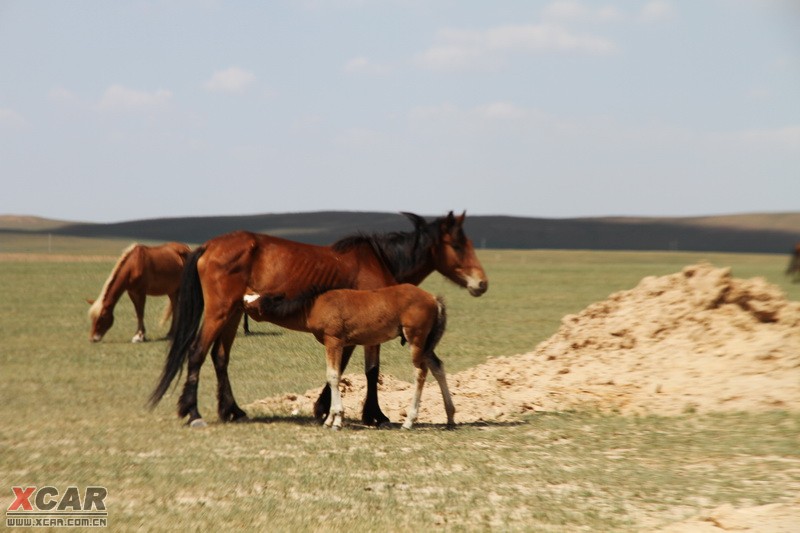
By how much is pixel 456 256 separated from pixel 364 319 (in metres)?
1.85

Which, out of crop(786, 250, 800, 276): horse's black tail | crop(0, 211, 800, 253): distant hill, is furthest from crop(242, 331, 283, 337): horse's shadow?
crop(0, 211, 800, 253): distant hill

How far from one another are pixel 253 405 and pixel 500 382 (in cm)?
377

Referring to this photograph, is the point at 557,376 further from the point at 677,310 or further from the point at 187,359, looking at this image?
the point at 187,359

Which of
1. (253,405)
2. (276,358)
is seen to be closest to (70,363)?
(276,358)

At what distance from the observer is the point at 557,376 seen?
48.3ft

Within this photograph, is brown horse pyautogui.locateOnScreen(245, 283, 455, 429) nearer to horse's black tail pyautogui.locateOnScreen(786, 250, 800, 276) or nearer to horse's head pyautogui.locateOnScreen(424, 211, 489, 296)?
horse's head pyautogui.locateOnScreen(424, 211, 489, 296)

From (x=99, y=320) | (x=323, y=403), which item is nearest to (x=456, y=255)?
(x=323, y=403)

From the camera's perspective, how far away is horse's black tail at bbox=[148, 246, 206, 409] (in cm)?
1138

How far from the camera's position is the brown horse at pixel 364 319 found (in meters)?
10.9

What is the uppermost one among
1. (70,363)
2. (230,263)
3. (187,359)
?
(230,263)

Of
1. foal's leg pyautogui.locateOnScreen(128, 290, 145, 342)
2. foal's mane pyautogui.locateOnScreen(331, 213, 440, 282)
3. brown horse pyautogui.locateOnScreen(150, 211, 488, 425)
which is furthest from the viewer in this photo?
foal's leg pyautogui.locateOnScreen(128, 290, 145, 342)

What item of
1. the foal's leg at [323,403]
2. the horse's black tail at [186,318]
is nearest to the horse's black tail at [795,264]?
the foal's leg at [323,403]

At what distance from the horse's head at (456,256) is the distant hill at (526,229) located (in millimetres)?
120520

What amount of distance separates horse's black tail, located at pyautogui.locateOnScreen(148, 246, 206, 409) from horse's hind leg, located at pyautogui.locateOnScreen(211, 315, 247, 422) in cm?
35
